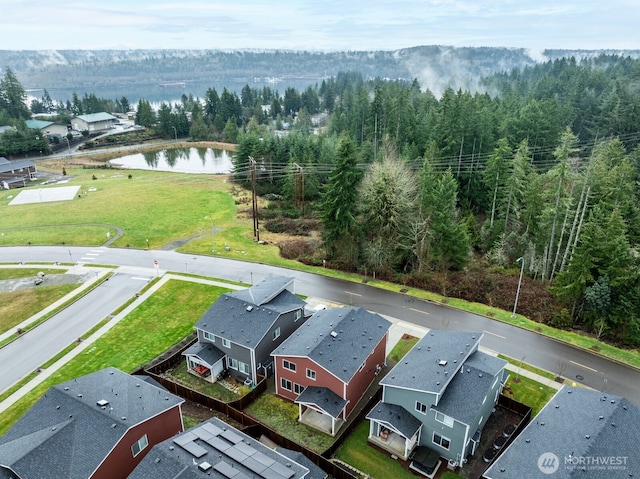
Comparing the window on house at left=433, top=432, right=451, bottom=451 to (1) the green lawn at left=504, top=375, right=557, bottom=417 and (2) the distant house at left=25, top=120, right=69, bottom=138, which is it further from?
(2) the distant house at left=25, top=120, right=69, bottom=138

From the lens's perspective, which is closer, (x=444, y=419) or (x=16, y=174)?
(x=444, y=419)

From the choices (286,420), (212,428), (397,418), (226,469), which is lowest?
(286,420)

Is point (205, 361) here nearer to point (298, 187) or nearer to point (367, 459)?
point (367, 459)

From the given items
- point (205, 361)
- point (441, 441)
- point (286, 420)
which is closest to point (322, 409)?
point (286, 420)

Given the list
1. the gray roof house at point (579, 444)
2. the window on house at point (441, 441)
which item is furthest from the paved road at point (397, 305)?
the window on house at point (441, 441)

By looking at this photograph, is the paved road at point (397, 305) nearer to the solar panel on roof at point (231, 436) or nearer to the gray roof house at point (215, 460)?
the gray roof house at point (215, 460)

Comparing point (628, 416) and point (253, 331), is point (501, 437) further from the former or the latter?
point (253, 331)

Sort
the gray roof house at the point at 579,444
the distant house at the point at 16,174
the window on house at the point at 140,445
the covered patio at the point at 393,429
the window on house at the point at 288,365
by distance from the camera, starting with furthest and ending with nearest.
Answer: the distant house at the point at 16,174, the window on house at the point at 288,365, the covered patio at the point at 393,429, the window on house at the point at 140,445, the gray roof house at the point at 579,444
